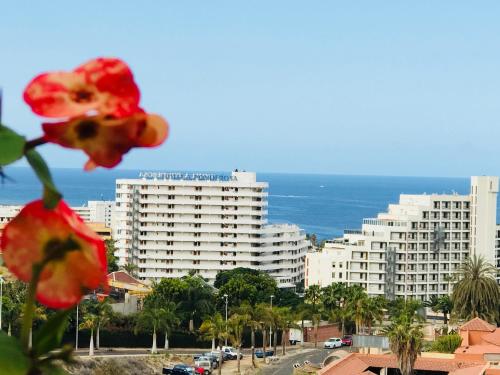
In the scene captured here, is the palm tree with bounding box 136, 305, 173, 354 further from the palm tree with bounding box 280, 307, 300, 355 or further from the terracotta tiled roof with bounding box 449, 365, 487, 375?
the terracotta tiled roof with bounding box 449, 365, 487, 375

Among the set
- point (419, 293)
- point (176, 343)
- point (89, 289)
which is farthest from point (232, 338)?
point (89, 289)

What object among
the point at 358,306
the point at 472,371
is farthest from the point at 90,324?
the point at 472,371

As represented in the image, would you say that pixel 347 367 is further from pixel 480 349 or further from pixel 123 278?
pixel 123 278

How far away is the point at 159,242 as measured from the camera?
354 feet

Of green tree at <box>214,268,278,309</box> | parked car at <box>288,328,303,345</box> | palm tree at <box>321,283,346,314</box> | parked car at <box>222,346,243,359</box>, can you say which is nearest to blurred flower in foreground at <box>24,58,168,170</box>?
parked car at <box>222,346,243,359</box>

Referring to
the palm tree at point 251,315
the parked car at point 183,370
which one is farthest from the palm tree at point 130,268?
the parked car at point 183,370

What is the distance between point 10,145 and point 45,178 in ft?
0.26

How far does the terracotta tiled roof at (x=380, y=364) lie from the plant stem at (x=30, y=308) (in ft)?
143

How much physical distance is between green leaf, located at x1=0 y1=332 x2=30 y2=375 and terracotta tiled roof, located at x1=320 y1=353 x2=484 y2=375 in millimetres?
43722

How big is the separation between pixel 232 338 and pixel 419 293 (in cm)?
4068

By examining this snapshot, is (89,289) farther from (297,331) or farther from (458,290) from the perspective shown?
(297,331)

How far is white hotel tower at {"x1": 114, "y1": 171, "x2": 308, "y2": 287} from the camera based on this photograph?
354 feet

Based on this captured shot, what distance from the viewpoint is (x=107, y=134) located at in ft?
4.72

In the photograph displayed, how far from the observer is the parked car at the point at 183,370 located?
191 feet
